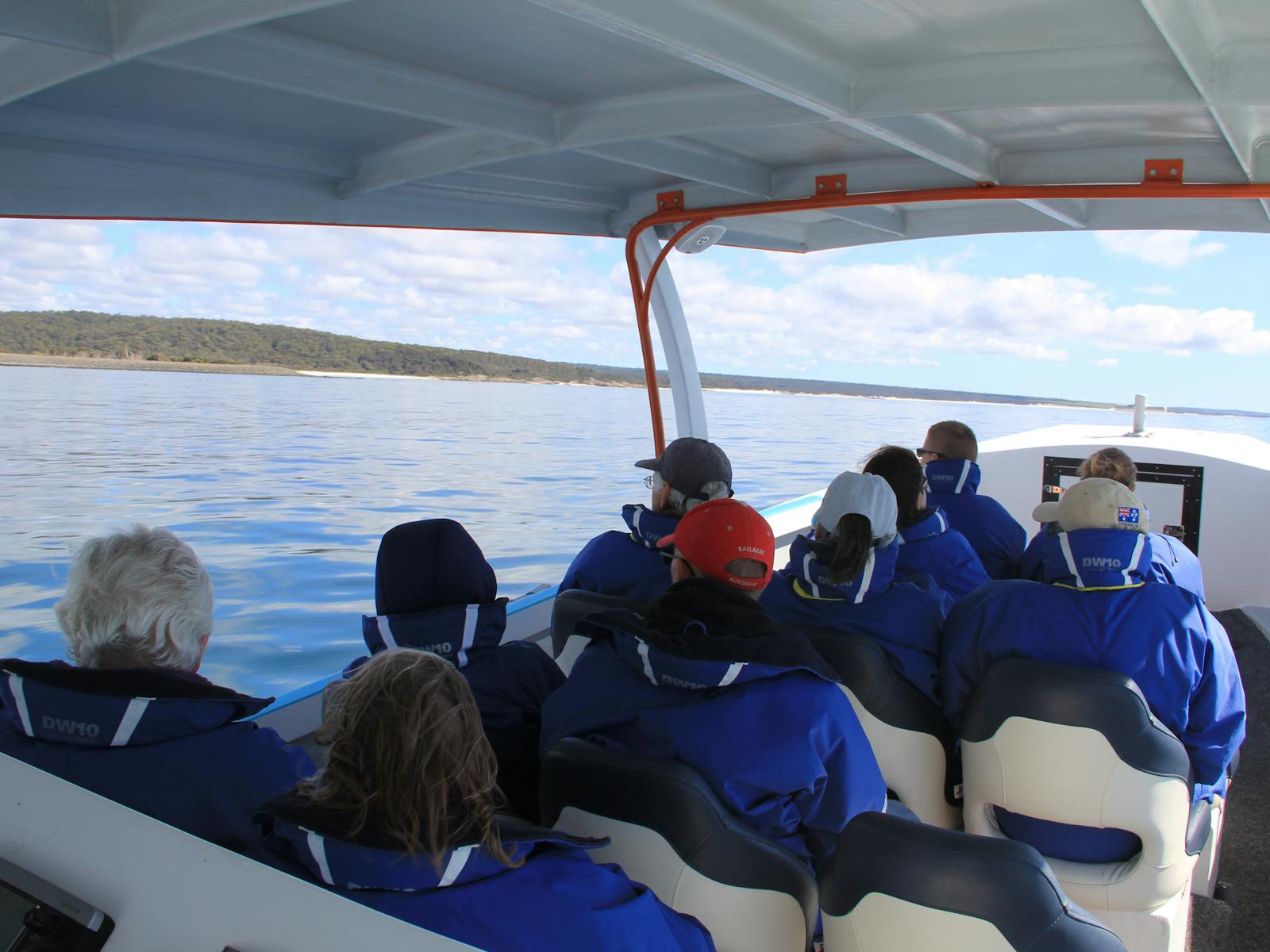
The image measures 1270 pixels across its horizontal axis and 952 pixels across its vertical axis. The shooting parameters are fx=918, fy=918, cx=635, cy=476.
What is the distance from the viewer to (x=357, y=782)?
3.24 ft

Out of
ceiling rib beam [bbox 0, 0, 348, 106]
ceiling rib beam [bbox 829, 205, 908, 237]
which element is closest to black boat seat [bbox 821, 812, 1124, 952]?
ceiling rib beam [bbox 0, 0, 348, 106]

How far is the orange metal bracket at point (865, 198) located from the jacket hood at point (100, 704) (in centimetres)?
297

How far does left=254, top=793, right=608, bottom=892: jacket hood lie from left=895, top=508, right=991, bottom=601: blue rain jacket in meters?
2.04

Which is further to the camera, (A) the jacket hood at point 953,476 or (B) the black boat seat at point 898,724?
(A) the jacket hood at point 953,476

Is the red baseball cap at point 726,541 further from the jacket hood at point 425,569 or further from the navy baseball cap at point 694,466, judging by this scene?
the navy baseball cap at point 694,466

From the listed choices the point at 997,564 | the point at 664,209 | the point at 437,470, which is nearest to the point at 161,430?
the point at 437,470

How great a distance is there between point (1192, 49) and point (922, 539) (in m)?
1.42

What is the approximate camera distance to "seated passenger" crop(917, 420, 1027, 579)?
3457mm

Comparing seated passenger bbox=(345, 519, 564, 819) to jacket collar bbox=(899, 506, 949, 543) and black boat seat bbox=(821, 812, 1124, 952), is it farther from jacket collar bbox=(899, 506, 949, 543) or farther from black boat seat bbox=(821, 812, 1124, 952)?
jacket collar bbox=(899, 506, 949, 543)

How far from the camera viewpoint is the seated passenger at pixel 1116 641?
6.55 ft

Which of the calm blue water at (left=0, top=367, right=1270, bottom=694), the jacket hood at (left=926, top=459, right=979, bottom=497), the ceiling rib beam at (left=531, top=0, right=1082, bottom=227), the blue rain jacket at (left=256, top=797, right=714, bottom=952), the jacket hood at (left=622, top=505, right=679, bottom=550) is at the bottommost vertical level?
the calm blue water at (left=0, top=367, right=1270, bottom=694)

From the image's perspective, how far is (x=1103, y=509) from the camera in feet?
7.13

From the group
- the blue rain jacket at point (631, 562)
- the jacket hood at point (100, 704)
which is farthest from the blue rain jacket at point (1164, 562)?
the jacket hood at point (100, 704)

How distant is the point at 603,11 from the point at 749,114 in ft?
3.06
